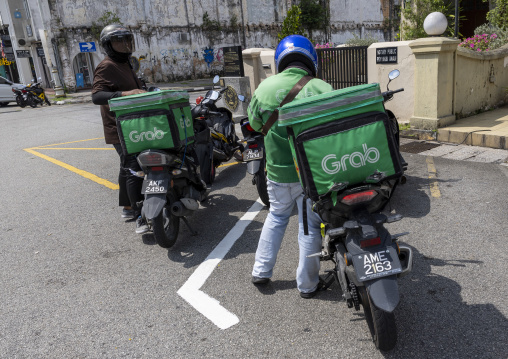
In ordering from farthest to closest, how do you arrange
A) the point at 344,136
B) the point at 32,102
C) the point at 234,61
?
the point at 32,102
the point at 234,61
the point at 344,136

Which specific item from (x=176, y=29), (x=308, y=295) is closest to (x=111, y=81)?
(x=308, y=295)

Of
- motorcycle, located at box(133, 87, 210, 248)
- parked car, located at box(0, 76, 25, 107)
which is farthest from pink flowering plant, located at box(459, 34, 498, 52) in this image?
parked car, located at box(0, 76, 25, 107)

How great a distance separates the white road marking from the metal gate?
17.8 feet

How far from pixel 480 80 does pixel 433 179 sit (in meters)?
4.00

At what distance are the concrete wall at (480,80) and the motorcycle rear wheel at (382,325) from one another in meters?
6.65

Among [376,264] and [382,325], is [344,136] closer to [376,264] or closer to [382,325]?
[376,264]

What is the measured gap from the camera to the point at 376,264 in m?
2.48

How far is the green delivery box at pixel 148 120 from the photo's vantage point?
4059 millimetres

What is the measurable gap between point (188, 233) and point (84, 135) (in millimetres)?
7650

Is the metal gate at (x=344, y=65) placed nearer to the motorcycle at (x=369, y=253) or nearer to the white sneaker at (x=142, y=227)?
the white sneaker at (x=142, y=227)

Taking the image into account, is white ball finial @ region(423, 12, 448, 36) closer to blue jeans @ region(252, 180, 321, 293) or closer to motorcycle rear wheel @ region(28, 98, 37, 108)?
blue jeans @ region(252, 180, 321, 293)

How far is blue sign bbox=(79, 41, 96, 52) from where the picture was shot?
26.1m

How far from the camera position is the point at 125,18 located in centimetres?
2769

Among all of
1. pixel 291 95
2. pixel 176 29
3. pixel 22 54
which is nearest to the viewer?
pixel 291 95
